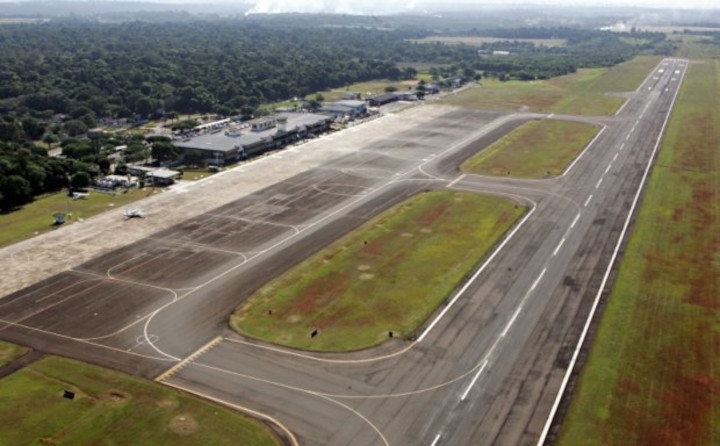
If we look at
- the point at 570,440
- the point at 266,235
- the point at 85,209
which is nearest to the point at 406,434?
the point at 570,440

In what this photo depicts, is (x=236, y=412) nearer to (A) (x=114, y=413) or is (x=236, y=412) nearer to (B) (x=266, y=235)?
(A) (x=114, y=413)

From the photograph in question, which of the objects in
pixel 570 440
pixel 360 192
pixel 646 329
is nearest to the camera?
pixel 570 440

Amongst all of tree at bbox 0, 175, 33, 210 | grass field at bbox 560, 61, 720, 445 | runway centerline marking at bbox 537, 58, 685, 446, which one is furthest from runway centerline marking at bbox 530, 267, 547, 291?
tree at bbox 0, 175, 33, 210

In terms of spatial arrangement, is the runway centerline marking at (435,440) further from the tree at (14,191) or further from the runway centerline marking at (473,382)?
the tree at (14,191)

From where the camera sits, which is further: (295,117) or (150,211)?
(295,117)

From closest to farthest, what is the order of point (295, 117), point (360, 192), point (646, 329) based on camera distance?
point (646, 329)
point (360, 192)
point (295, 117)

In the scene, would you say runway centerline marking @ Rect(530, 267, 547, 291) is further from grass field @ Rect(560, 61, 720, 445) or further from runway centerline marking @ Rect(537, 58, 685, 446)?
grass field @ Rect(560, 61, 720, 445)

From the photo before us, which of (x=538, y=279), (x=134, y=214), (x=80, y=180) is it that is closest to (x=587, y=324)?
(x=538, y=279)
